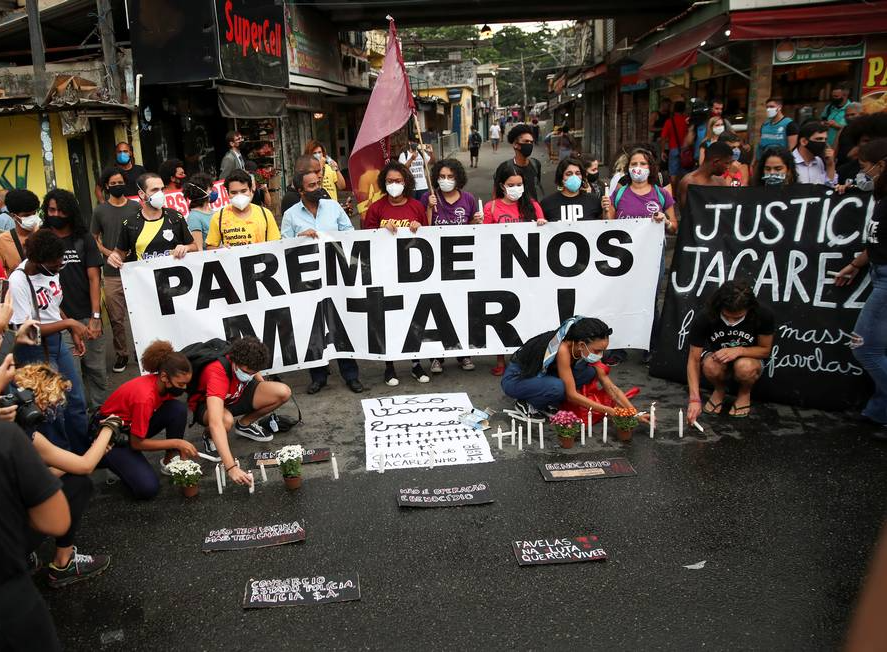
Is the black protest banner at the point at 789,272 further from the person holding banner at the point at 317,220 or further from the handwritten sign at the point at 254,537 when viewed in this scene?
the handwritten sign at the point at 254,537

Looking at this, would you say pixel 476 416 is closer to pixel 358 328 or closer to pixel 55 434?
pixel 358 328

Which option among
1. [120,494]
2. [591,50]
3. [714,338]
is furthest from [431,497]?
[591,50]

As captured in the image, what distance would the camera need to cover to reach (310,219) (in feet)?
21.7

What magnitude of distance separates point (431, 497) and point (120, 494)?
2031 mm

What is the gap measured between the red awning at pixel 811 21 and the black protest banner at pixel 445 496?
39.6ft

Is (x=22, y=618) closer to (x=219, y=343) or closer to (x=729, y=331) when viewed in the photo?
(x=219, y=343)

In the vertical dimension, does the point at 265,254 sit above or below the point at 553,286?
above

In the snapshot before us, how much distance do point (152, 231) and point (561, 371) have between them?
3.67m

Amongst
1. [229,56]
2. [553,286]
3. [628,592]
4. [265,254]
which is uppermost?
[229,56]

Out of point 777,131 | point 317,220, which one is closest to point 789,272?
point 317,220

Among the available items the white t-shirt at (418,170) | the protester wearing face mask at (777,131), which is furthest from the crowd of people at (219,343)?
the protester wearing face mask at (777,131)

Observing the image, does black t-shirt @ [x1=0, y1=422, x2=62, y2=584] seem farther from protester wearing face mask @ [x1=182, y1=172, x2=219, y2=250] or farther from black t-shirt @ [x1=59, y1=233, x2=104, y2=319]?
protester wearing face mask @ [x1=182, y1=172, x2=219, y2=250]

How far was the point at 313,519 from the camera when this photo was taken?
14.5ft

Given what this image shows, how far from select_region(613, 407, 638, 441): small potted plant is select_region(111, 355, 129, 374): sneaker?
15.3 ft
